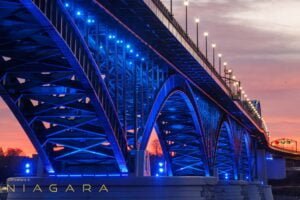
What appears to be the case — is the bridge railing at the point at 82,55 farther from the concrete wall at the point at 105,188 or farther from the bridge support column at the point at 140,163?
the concrete wall at the point at 105,188

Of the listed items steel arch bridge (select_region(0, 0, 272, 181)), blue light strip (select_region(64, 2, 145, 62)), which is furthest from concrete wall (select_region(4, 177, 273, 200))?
blue light strip (select_region(64, 2, 145, 62))

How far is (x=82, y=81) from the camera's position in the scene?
118 ft

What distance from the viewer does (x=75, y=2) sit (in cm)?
3538

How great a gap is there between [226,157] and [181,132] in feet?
97.5

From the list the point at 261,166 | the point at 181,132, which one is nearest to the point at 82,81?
the point at 181,132

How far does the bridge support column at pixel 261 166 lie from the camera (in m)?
150

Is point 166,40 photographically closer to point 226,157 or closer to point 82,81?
point 82,81

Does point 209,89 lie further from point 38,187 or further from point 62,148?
point 38,187

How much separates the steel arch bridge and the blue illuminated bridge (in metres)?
0.07

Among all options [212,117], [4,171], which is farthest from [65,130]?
[4,171]

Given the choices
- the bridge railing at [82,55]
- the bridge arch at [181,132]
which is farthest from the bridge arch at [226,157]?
the bridge railing at [82,55]

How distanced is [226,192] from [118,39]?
94.8 ft

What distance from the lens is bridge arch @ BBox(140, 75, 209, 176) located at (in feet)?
217

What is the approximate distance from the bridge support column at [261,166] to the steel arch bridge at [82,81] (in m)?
89.7
